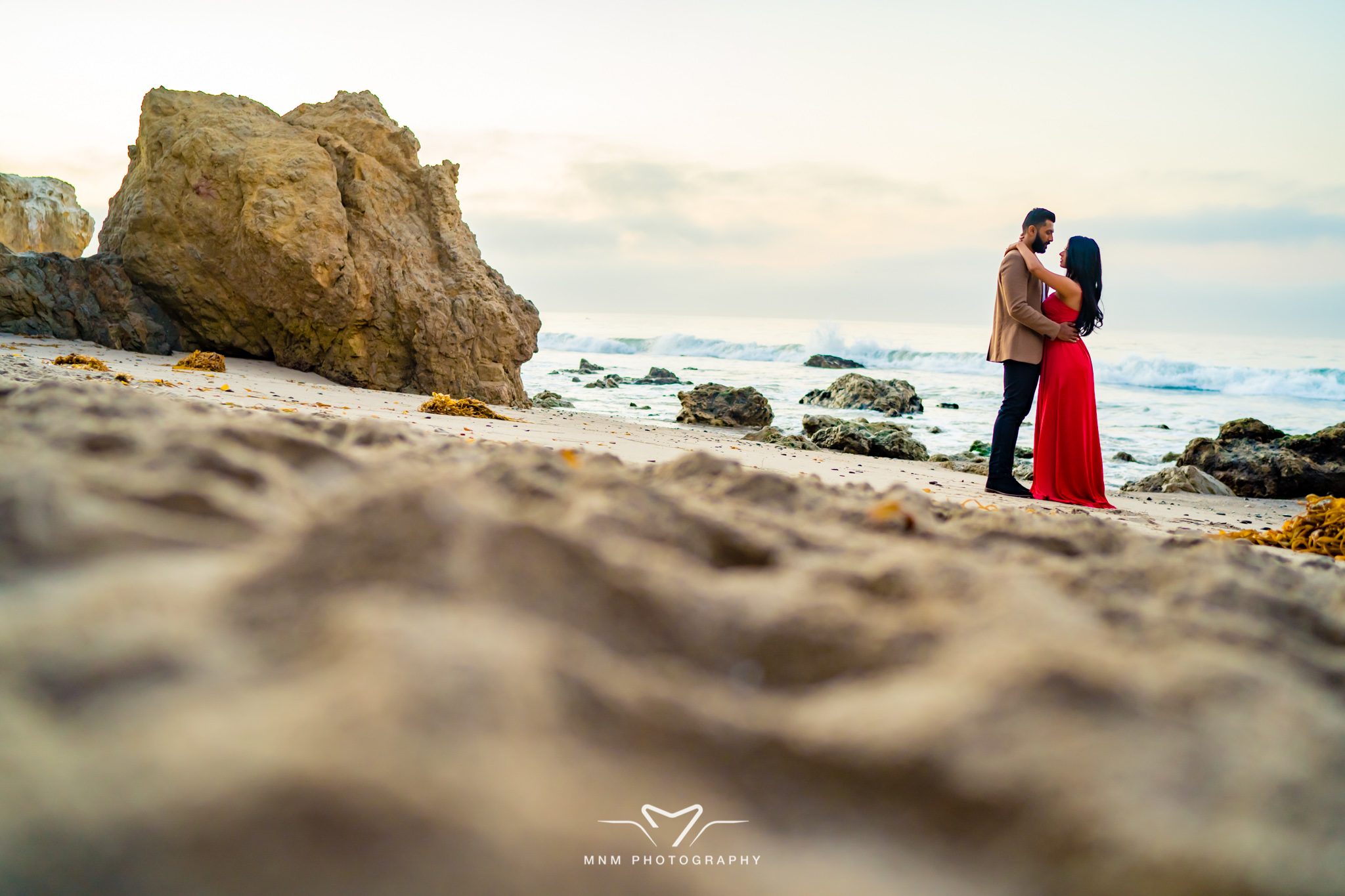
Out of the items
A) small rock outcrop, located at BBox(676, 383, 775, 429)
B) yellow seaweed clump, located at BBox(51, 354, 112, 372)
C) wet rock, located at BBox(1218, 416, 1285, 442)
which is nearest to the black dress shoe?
wet rock, located at BBox(1218, 416, 1285, 442)

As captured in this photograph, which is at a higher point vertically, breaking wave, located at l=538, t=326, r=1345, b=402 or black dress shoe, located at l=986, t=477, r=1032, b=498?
breaking wave, located at l=538, t=326, r=1345, b=402

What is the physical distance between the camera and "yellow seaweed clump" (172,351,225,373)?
19.6ft

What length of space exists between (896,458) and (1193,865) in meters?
7.04

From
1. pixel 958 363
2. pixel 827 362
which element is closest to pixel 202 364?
pixel 827 362

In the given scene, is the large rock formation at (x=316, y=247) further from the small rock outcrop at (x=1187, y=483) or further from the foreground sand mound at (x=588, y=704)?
the foreground sand mound at (x=588, y=704)

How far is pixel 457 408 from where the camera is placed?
580cm

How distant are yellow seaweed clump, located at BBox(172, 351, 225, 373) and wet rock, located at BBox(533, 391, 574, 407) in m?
3.75

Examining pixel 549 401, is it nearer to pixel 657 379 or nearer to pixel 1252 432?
pixel 657 379

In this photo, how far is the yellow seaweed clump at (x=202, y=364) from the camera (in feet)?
19.6

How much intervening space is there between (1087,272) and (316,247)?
665 centimetres

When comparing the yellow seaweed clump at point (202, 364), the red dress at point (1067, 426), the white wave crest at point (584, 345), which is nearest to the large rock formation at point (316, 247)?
the yellow seaweed clump at point (202, 364)

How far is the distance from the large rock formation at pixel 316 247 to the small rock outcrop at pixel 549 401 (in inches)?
47.9

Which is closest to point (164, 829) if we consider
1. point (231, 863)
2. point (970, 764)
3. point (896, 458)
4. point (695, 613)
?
point (231, 863)

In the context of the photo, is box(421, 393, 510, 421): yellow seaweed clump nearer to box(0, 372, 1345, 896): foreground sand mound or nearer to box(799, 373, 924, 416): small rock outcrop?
box(0, 372, 1345, 896): foreground sand mound
